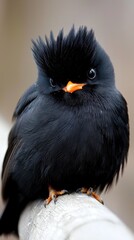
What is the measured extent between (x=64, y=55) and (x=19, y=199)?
3.59 ft

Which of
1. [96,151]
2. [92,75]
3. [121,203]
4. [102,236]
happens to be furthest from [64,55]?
[121,203]

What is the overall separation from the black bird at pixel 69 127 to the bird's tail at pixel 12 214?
11 centimetres

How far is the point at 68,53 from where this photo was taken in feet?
13.0

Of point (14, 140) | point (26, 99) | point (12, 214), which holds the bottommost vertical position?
point (12, 214)

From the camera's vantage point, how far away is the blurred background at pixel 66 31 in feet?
21.3

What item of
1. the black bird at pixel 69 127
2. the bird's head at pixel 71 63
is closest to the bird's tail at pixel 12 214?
the black bird at pixel 69 127

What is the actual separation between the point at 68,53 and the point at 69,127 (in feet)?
1.54

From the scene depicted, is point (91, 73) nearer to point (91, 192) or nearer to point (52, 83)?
point (52, 83)

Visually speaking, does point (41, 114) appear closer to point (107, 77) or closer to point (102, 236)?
point (107, 77)

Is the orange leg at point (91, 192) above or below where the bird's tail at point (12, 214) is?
above

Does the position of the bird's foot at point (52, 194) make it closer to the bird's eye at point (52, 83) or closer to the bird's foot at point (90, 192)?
the bird's foot at point (90, 192)

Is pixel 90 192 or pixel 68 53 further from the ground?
pixel 68 53

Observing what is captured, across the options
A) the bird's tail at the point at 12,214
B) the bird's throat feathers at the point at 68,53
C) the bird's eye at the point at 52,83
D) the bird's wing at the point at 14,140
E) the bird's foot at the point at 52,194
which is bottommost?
the bird's tail at the point at 12,214

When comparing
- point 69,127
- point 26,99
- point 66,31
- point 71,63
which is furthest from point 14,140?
point 66,31
